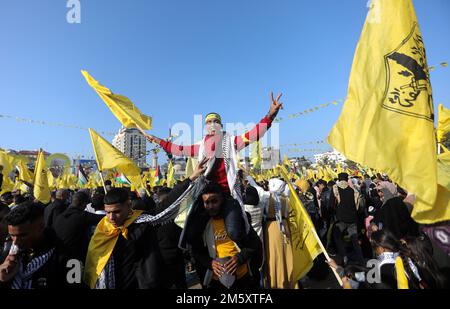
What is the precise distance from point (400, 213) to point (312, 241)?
4.74 feet

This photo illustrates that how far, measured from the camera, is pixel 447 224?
8.09 feet

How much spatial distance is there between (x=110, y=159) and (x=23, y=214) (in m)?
3.96

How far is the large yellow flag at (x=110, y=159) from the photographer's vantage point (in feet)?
19.4

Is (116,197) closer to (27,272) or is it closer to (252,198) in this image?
(27,272)

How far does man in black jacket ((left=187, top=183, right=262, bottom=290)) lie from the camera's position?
2.82m

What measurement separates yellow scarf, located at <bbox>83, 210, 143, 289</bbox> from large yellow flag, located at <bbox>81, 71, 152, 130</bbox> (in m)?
2.01

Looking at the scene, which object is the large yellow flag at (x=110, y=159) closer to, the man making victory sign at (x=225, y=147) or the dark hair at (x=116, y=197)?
the man making victory sign at (x=225, y=147)

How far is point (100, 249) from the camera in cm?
256

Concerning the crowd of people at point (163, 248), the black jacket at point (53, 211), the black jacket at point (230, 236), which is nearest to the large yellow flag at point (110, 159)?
the black jacket at point (53, 211)

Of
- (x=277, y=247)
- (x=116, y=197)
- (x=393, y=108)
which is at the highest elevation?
(x=393, y=108)

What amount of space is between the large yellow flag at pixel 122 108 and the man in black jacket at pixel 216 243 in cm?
201

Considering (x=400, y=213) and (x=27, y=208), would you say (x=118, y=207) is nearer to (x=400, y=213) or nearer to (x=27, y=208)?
(x=27, y=208)

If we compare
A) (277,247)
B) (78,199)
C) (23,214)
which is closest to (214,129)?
(23,214)
